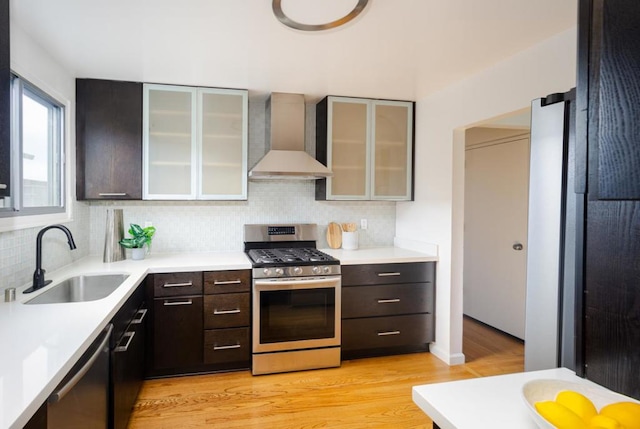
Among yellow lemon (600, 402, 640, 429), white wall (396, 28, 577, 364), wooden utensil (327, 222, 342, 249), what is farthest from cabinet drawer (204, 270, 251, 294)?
yellow lemon (600, 402, 640, 429)

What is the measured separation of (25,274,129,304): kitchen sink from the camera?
2.35 m

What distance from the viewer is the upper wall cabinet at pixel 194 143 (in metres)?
3.16

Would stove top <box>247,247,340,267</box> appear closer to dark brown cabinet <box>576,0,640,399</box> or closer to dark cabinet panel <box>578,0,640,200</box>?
dark brown cabinet <box>576,0,640,399</box>

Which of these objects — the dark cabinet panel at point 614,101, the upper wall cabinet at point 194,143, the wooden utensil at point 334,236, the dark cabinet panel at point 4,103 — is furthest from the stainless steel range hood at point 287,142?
the dark cabinet panel at point 614,101

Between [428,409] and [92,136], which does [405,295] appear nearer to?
[428,409]

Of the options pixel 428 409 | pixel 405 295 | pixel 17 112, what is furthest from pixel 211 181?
pixel 428 409

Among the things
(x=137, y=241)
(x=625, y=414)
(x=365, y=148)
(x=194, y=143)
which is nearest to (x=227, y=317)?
(x=137, y=241)

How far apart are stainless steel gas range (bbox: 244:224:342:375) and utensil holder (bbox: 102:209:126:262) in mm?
1038

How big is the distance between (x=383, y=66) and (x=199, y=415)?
2600 millimetres

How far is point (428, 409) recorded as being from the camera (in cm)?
92

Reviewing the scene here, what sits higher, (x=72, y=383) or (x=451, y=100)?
(x=451, y=100)

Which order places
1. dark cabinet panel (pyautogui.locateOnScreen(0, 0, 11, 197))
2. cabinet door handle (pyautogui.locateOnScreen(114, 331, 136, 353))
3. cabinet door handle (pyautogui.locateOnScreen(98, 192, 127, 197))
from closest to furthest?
dark cabinet panel (pyautogui.locateOnScreen(0, 0, 11, 197)) < cabinet door handle (pyautogui.locateOnScreen(114, 331, 136, 353)) < cabinet door handle (pyautogui.locateOnScreen(98, 192, 127, 197))

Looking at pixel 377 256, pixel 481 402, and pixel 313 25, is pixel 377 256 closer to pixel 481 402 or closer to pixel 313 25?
pixel 313 25

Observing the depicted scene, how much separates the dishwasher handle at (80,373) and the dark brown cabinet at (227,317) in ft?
3.74
